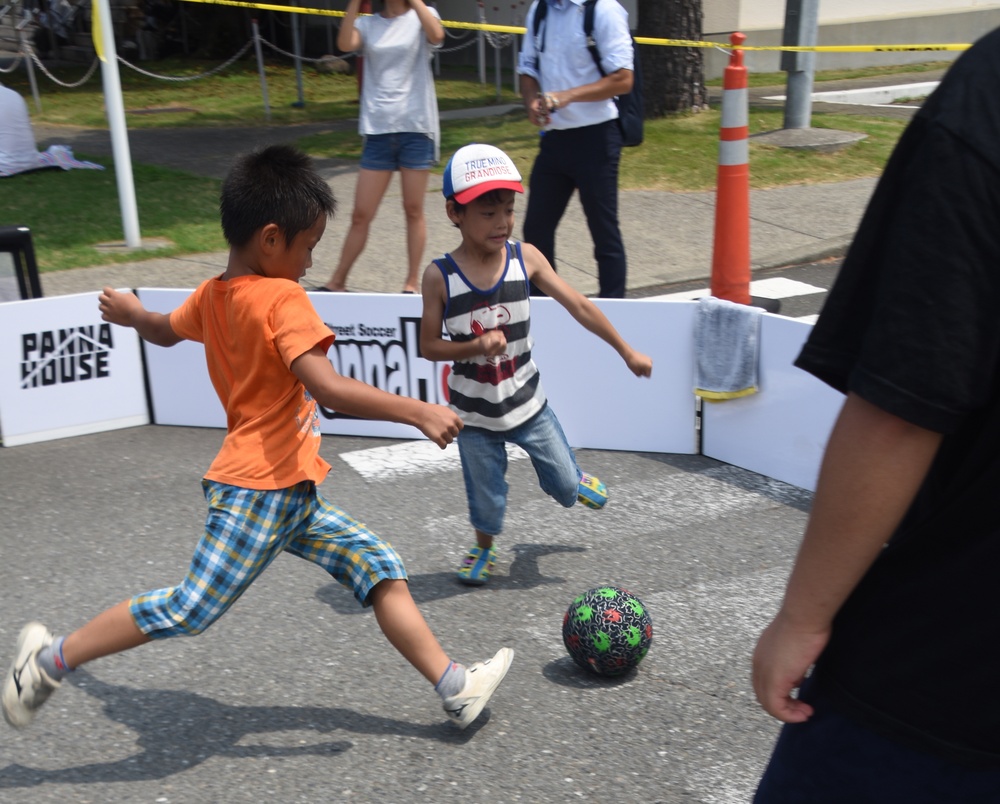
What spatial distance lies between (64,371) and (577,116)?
9.75 feet

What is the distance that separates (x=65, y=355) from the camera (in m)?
5.93

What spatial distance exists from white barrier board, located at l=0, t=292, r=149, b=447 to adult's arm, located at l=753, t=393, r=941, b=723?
5.04 metres

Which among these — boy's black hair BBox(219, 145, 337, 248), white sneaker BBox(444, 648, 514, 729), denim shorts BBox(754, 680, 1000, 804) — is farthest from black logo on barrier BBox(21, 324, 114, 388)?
denim shorts BBox(754, 680, 1000, 804)

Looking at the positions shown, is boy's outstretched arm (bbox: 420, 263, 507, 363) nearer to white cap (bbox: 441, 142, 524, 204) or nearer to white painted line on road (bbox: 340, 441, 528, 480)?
white cap (bbox: 441, 142, 524, 204)

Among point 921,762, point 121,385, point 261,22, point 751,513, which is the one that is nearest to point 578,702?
point 751,513

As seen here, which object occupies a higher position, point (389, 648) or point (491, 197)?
point (491, 197)

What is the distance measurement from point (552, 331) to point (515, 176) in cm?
181

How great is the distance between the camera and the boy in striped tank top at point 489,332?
3930 mm

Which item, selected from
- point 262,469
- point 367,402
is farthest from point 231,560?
point 367,402

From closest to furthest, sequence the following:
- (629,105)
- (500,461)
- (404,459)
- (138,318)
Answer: (138,318)
(500,461)
(404,459)
(629,105)

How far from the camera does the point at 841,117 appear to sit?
13.9 meters

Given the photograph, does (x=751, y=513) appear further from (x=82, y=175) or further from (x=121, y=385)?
(x=82, y=175)

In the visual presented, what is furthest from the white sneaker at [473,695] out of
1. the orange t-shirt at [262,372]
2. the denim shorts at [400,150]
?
the denim shorts at [400,150]

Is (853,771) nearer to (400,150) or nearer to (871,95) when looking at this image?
(400,150)
